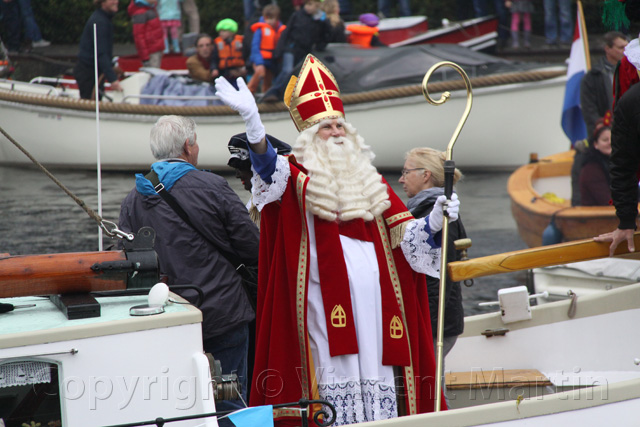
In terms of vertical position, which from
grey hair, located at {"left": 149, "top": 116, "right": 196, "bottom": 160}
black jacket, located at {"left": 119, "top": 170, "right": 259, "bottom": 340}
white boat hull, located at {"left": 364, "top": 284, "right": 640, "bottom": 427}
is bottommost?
white boat hull, located at {"left": 364, "top": 284, "right": 640, "bottom": 427}

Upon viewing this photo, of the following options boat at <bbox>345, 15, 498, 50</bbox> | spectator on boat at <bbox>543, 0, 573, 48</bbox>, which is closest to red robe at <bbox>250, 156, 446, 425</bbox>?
boat at <bbox>345, 15, 498, 50</bbox>

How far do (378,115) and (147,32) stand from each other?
105 inches

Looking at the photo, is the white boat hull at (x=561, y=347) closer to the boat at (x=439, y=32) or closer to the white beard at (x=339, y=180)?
the white beard at (x=339, y=180)

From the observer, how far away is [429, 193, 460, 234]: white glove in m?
2.26

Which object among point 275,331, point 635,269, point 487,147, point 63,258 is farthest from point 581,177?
point 63,258

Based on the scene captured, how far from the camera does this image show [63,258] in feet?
6.50

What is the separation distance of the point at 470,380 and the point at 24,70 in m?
5.16

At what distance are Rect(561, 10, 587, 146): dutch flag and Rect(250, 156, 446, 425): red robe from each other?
654 cm

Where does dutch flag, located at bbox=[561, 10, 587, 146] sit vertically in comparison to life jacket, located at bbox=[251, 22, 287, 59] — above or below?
below

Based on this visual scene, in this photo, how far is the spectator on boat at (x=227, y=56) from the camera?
8195 millimetres

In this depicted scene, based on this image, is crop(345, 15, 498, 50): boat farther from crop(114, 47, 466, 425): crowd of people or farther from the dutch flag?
crop(114, 47, 466, 425): crowd of people

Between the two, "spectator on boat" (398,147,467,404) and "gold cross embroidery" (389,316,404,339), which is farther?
"spectator on boat" (398,147,467,404)

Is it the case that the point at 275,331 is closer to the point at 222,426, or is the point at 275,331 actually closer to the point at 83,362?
the point at 222,426

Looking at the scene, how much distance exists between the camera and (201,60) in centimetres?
823
